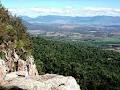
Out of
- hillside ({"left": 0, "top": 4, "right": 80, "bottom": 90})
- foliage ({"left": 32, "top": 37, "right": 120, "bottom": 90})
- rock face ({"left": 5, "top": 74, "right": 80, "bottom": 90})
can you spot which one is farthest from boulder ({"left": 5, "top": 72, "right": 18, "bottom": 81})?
foliage ({"left": 32, "top": 37, "right": 120, "bottom": 90})

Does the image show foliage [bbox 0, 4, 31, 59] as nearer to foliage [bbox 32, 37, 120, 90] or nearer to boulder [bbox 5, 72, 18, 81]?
boulder [bbox 5, 72, 18, 81]

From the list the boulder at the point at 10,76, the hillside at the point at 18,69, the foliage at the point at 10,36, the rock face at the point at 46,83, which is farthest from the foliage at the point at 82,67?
the rock face at the point at 46,83

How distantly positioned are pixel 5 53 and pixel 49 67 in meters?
90.0

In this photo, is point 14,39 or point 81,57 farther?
point 81,57

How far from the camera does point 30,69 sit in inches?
2315

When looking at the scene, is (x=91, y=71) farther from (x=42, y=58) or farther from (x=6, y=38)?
(x=6, y=38)

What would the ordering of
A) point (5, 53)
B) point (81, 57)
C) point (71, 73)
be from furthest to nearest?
point (81, 57) → point (71, 73) → point (5, 53)

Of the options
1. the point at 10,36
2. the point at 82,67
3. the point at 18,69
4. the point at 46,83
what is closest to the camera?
the point at 46,83

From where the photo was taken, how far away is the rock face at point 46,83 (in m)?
34.4

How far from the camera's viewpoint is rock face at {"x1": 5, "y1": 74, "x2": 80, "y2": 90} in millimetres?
34375

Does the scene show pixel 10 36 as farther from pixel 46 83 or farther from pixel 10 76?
pixel 46 83

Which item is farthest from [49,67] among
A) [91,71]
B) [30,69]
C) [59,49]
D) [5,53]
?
[5,53]

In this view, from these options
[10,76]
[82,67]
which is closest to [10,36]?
[10,76]

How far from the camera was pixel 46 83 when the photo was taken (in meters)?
36.2
